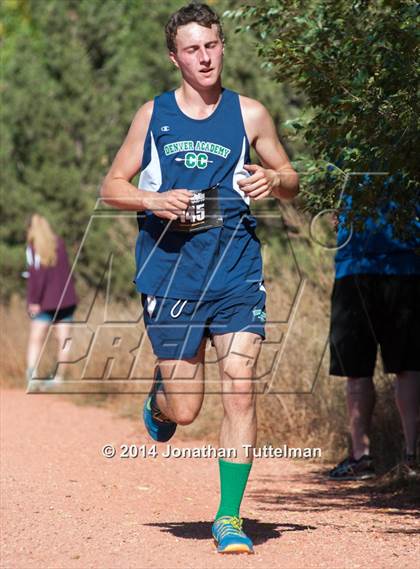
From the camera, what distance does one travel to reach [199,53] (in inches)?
231

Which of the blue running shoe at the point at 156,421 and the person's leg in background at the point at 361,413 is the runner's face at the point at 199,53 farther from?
the person's leg in background at the point at 361,413

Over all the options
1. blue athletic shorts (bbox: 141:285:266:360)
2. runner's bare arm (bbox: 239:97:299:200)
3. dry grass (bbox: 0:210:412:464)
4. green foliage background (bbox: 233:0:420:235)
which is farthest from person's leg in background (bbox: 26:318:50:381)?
runner's bare arm (bbox: 239:97:299:200)

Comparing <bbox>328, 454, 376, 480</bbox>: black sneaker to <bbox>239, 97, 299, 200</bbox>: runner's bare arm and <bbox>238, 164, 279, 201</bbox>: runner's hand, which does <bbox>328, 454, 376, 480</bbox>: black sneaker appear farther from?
<bbox>238, 164, 279, 201</bbox>: runner's hand

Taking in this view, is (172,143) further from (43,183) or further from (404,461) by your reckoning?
(43,183)

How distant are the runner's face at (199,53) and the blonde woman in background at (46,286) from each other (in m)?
7.44

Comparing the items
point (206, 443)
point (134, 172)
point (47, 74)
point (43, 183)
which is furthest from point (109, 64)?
point (134, 172)

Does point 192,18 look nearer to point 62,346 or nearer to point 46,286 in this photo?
point 62,346

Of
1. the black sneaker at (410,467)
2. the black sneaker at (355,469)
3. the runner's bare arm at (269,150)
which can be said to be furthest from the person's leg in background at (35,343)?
the runner's bare arm at (269,150)

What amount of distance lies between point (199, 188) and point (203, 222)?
15cm

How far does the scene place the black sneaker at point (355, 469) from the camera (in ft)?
26.2

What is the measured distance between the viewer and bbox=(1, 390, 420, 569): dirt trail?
18.0 ft

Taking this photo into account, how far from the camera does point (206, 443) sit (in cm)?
959

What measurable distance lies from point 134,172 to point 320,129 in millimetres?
1144

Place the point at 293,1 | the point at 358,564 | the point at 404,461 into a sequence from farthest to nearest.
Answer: the point at 404,461, the point at 293,1, the point at 358,564
